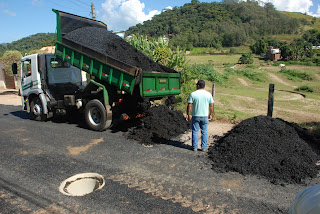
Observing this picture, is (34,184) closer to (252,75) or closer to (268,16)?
(252,75)

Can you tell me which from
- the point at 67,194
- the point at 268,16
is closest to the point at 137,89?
the point at 67,194

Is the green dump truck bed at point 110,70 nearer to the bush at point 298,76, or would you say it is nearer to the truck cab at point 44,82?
the truck cab at point 44,82

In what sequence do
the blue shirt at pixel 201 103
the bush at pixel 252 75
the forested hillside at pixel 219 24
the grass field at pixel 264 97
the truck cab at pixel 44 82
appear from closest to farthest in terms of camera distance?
the blue shirt at pixel 201 103 → the truck cab at pixel 44 82 → the grass field at pixel 264 97 → the bush at pixel 252 75 → the forested hillside at pixel 219 24

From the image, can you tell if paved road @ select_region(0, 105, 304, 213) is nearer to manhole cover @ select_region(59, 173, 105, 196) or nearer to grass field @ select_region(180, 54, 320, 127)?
manhole cover @ select_region(59, 173, 105, 196)

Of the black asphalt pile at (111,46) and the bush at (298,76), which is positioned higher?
the black asphalt pile at (111,46)

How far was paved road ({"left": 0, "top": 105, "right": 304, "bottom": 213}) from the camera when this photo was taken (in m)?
3.52

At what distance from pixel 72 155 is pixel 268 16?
16985cm

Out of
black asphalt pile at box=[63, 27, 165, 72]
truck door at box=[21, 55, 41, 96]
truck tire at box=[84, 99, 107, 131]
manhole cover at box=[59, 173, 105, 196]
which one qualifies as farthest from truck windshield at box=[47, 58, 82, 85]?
manhole cover at box=[59, 173, 105, 196]

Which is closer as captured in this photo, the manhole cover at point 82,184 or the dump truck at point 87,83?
the manhole cover at point 82,184

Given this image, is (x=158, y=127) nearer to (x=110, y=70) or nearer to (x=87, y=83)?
(x=110, y=70)

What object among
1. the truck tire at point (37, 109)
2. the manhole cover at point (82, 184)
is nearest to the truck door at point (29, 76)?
the truck tire at point (37, 109)

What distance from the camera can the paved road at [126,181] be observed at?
11.6ft

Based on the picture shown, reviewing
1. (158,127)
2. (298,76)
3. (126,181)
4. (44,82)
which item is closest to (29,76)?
(44,82)

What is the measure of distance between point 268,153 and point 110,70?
178 inches
